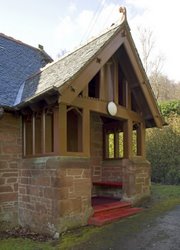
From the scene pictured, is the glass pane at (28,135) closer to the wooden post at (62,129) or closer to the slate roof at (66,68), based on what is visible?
the slate roof at (66,68)

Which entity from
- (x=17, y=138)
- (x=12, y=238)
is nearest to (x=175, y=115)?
(x=17, y=138)

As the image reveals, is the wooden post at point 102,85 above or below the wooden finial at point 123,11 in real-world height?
below

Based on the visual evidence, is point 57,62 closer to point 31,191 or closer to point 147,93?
point 147,93

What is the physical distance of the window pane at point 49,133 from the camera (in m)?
8.33

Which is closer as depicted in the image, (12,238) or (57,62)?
(12,238)

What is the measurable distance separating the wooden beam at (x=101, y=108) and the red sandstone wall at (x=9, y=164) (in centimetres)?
214

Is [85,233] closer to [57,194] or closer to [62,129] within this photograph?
[57,194]

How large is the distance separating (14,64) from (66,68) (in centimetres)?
369

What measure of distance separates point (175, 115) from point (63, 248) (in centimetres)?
1067

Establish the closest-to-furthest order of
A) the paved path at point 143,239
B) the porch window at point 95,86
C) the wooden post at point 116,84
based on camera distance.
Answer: the paved path at point 143,239 < the porch window at point 95,86 < the wooden post at point 116,84

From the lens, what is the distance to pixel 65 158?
7.74m

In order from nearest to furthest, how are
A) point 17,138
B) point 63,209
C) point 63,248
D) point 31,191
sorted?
point 63,248
point 63,209
point 31,191
point 17,138

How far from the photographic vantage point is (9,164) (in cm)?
905

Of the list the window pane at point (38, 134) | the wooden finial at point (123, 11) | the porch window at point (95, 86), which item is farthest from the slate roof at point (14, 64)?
the wooden finial at point (123, 11)
